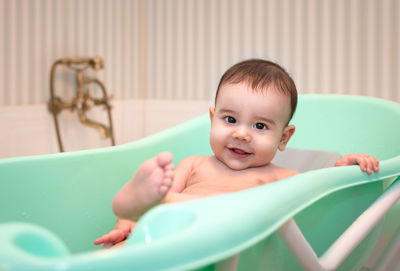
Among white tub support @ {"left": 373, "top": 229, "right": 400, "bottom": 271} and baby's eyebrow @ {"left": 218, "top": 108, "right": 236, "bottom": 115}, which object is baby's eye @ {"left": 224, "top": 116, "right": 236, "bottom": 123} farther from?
white tub support @ {"left": 373, "top": 229, "right": 400, "bottom": 271}

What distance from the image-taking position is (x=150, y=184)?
2.38 feet

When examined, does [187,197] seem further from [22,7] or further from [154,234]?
[22,7]

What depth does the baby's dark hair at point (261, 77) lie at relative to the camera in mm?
1096

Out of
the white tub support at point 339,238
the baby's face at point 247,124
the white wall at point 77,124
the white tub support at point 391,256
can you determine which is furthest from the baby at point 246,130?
the white wall at point 77,124

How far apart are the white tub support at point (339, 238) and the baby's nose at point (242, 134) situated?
0.98 feet

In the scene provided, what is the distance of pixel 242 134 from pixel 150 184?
1.24 feet

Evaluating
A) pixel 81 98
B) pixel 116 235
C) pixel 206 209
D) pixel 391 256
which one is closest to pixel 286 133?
pixel 391 256

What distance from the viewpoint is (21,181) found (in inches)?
40.3

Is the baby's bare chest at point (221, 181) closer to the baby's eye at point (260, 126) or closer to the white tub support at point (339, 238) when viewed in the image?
the baby's eye at point (260, 126)

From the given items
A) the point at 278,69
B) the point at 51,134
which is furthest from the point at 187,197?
the point at 51,134

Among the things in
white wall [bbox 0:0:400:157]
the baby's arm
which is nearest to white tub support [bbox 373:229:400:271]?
the baby's arm

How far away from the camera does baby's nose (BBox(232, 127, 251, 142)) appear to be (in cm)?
105

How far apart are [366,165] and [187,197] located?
361 millimetres

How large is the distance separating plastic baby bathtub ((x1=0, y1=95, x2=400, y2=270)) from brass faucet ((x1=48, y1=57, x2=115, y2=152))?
66cm
